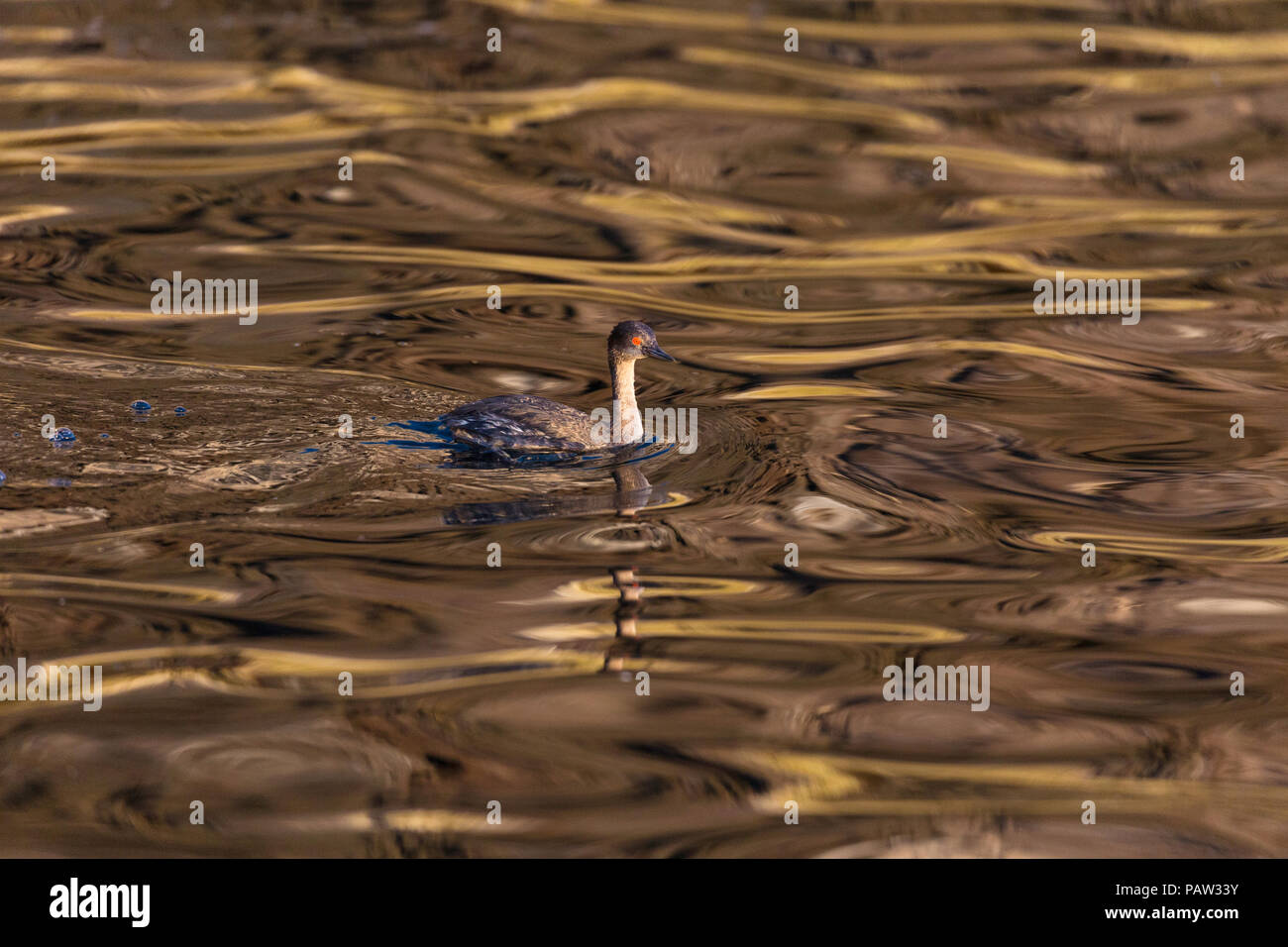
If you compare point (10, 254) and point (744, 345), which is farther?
point (10, 254)

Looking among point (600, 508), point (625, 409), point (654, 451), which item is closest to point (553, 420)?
point (625, 409)

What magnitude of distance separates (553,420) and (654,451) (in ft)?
2.19

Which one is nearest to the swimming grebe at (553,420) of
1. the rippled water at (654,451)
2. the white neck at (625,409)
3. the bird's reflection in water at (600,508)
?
the white neck at (625,409)

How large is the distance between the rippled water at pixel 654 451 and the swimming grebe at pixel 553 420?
0.75 ft

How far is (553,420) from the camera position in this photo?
28.7ft

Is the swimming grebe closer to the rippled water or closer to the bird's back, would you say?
the bird's back

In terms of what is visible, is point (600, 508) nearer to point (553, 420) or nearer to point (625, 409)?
point (553, 420)

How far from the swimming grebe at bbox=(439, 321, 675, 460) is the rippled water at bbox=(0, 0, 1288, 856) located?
0.23m

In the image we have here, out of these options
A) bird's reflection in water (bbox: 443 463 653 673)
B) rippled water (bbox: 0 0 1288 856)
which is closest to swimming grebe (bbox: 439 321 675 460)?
rippled water (bbox: 0 0 1288 856)

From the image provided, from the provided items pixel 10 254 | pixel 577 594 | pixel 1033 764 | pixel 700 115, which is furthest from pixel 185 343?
pixel 1033 764

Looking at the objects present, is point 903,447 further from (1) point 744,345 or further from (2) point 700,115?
(2) point 700,115

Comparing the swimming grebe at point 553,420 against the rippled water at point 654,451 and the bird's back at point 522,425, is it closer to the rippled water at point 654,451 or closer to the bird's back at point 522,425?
the bird's back at point 522,425

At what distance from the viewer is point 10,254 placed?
1230 cm
